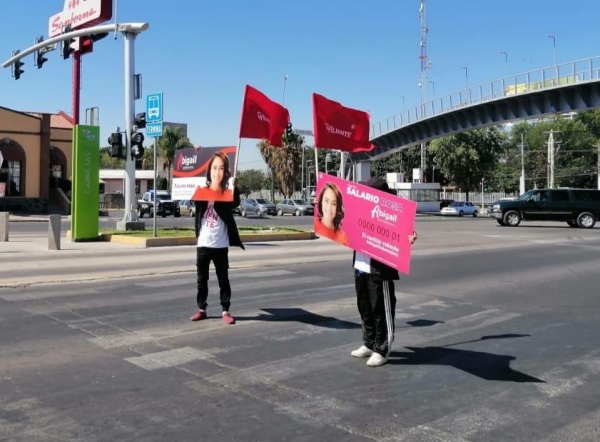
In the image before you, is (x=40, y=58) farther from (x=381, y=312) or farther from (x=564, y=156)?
(x=564, y=156)

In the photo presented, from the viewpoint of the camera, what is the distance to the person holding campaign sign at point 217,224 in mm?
7234

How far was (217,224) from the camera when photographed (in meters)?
7.30

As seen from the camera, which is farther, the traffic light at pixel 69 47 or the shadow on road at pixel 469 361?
the traffic light at pixel 69 47

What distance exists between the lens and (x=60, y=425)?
4137mm

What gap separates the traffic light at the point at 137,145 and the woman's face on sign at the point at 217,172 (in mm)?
13557

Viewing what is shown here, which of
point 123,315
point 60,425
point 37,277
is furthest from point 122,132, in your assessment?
point 60,425

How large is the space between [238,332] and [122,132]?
1526 centimetres

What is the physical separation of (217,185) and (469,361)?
342 centimetres

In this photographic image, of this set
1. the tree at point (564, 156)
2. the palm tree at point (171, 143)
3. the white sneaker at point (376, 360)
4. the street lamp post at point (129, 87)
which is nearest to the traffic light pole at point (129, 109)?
the street lamp post at point (129, 87)

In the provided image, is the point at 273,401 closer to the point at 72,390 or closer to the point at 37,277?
the point at 72,390

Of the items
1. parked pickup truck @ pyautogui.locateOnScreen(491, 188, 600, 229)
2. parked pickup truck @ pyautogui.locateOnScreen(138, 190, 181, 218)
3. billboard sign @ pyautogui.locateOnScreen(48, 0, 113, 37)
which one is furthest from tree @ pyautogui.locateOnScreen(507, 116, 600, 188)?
billboard sign @ pyautogui.locateOnScreen(48, 0, 113, 37)

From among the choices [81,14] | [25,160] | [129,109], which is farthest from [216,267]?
[25,160]

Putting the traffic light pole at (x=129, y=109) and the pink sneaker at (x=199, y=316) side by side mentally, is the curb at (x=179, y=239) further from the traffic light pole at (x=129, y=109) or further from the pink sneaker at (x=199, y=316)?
the pink sneaker at (x=199, y=316)

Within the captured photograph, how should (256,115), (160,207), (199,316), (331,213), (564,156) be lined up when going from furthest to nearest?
(564,156) < (160,207) < (256,115) < (199,316) < (331,213)
